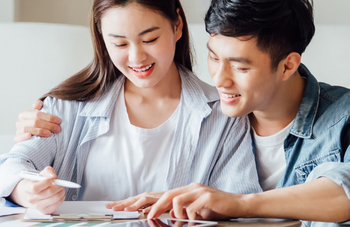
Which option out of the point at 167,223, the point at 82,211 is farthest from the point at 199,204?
the point at 82,211

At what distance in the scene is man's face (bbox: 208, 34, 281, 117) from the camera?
989 millimetres

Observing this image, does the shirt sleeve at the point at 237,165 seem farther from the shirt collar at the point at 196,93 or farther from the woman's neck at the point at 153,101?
the woman's neck at the point at 153,101

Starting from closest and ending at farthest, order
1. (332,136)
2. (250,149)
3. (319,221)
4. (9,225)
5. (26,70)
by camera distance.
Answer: (9,225), (319,221), (332,136), (250,149), (26,70)

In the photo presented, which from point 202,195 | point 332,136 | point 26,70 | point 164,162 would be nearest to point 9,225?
point 202,195

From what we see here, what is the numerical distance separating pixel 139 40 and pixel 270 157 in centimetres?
54

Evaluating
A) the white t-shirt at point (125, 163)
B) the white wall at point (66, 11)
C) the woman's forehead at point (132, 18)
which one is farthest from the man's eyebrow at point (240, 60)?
the white wall at point (66, 11)

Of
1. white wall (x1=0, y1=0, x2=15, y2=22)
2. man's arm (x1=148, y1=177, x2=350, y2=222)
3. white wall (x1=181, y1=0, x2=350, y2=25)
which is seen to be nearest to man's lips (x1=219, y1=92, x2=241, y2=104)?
man's arm (x1=148, y1=177, x2=350, y2=222)

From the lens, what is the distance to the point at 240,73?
101cm

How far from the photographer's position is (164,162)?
119 centimetres

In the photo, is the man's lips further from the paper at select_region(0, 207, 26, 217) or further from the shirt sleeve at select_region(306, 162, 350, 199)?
the paper at select_region(0, 207, 26, 217)

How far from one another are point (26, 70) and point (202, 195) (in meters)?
1.36

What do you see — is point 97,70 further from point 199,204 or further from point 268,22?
point 199,204

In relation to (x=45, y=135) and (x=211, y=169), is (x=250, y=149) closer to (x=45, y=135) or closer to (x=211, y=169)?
(x=211, y=169)

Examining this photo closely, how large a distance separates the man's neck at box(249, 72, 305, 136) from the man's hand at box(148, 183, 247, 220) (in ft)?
1.48
